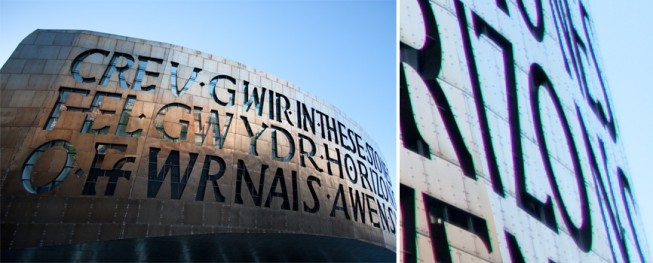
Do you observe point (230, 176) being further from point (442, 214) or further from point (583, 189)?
point (583, 189)

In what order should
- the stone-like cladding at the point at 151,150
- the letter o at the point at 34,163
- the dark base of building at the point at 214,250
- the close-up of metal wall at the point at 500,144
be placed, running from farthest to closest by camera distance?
the dark base of building at the point at 214,250 < the stone-like cladding at the point at 151,150 < the letter o at the point at 34,163 < the close-up of metal wall at the point at 500,144

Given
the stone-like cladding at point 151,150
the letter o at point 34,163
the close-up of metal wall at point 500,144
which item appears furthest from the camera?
the stone-like cladding at point 151,150

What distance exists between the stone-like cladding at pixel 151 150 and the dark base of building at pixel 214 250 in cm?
A: 53

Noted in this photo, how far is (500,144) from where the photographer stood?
18.0 metres

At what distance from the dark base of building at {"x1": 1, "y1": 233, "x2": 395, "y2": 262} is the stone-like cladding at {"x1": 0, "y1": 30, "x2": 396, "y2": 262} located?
53cm

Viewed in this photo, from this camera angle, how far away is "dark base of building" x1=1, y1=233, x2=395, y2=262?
22.7m

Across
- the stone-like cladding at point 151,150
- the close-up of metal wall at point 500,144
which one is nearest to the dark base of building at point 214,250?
the stone-like cladding at point 151,150

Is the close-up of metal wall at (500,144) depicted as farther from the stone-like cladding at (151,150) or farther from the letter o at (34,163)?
the letter o at (34,163)

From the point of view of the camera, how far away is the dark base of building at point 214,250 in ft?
74.3

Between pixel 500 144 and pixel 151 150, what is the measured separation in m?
16.3

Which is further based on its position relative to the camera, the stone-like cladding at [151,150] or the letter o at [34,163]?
the stone-like cladding at [151,150]

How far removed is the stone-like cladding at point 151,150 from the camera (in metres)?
22.5

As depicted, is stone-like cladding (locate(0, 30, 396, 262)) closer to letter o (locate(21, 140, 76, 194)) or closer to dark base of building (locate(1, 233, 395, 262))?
letter o (locate(21, 140, 76, 194))

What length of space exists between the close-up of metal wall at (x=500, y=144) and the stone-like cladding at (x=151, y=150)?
13.2 metres
